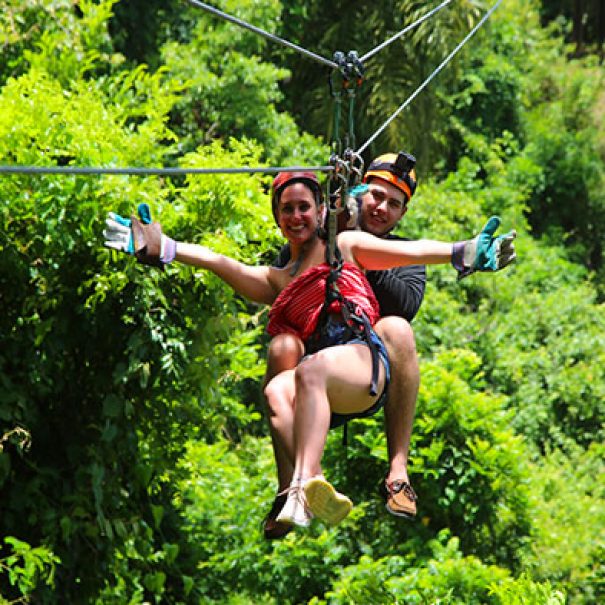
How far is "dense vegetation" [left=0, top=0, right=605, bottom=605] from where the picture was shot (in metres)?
6.21

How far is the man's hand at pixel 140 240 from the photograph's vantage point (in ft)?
12.8

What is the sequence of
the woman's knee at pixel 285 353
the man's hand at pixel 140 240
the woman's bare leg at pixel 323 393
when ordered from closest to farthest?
the woman's bare leg at pixel 323 393 → the woman's knee at pixel 285 353 → the man's hand at pixel 140 240

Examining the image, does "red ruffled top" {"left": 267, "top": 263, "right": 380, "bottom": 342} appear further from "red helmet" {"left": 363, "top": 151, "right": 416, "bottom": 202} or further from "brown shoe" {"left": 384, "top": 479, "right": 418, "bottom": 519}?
"brown shoe" {"left": 384, "top": 479, "right": 418, "bottom": 519}

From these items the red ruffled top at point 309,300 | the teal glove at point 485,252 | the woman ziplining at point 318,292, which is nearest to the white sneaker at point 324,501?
the woman ziplining at point 318,292

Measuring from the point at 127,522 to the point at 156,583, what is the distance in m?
0.80

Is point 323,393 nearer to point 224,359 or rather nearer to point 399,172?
point 399,172

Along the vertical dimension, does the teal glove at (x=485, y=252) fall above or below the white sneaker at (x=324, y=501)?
above

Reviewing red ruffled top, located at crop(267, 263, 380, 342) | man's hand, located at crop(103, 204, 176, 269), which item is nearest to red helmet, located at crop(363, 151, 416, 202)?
red ruffled top, located at crop(267, 263, 380, 342)

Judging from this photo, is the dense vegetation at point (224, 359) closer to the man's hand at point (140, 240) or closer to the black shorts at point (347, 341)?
the man's hand at point (140, 240)

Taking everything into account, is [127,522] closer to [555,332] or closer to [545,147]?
[555,332]

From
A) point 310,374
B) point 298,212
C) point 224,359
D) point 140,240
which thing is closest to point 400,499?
point 310,374

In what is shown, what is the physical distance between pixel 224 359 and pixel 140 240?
3.28m

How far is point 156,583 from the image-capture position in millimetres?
7477

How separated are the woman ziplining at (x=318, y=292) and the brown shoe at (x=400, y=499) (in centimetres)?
29
